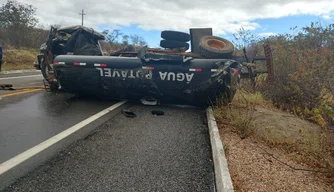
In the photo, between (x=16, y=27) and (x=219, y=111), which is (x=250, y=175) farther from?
(x=16, y=27)

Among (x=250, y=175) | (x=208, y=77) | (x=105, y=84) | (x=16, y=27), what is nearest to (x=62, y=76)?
(x=105, y=84)

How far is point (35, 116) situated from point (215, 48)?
13.9ft

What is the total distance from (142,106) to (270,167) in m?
3.66

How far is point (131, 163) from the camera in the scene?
3064 mm

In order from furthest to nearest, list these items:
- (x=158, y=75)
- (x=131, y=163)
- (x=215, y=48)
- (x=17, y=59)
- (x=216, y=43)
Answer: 1. (x=17, y=59)
2. (x=216, y=43)
3. (x=215, y=48)
4. (x=158, y=75)
5. (x=131, y=163)

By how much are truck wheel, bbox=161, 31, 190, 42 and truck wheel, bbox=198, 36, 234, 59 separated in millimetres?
637

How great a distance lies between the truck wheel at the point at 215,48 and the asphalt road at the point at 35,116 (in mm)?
2586

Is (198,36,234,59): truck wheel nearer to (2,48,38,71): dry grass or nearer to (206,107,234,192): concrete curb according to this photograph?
(206,107,234,192): concrete curb

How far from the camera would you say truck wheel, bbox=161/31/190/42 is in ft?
23.9

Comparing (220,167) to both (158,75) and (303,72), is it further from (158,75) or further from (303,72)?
(303,72)

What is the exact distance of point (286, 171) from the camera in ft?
9.68

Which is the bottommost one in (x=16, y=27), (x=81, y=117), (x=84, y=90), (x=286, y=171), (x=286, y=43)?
(x=286, y=171)

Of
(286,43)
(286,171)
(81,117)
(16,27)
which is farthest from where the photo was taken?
(16,27)

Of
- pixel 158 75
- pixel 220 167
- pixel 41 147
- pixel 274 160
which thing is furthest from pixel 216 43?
pixel 41 147
